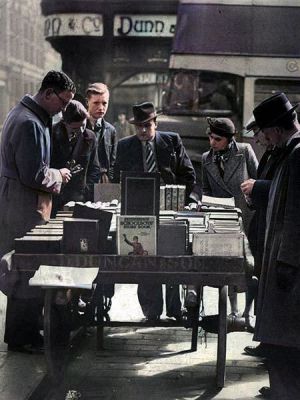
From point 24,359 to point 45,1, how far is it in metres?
9.38

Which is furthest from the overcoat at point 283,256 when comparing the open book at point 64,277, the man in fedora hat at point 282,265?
the open book at point 64,277

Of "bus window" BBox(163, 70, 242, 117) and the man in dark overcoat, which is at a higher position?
"bus window" BBox(163, 70, 242, 117)

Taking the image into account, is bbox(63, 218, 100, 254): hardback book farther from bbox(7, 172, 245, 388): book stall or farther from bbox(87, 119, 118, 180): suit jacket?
bbox(87, 119, 118, 180): suit jacket

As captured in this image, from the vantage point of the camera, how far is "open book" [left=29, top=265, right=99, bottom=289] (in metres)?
3.43

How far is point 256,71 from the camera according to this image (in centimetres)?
1018

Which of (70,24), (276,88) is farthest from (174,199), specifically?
(70,24)

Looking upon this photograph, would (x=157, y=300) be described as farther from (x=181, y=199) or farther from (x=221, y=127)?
(x=221, y=127)

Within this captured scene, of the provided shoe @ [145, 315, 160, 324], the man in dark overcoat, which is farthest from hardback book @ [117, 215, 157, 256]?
the man in dark overcoat

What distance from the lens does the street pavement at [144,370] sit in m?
4.14

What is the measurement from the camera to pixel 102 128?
5781mm

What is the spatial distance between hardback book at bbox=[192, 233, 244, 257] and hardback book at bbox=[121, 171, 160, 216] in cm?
27

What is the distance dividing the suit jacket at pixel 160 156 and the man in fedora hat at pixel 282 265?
6.40 ft

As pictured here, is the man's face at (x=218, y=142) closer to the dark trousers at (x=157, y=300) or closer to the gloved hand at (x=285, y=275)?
the dark trousers at (x=157, y=300)

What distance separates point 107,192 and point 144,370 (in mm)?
1250
